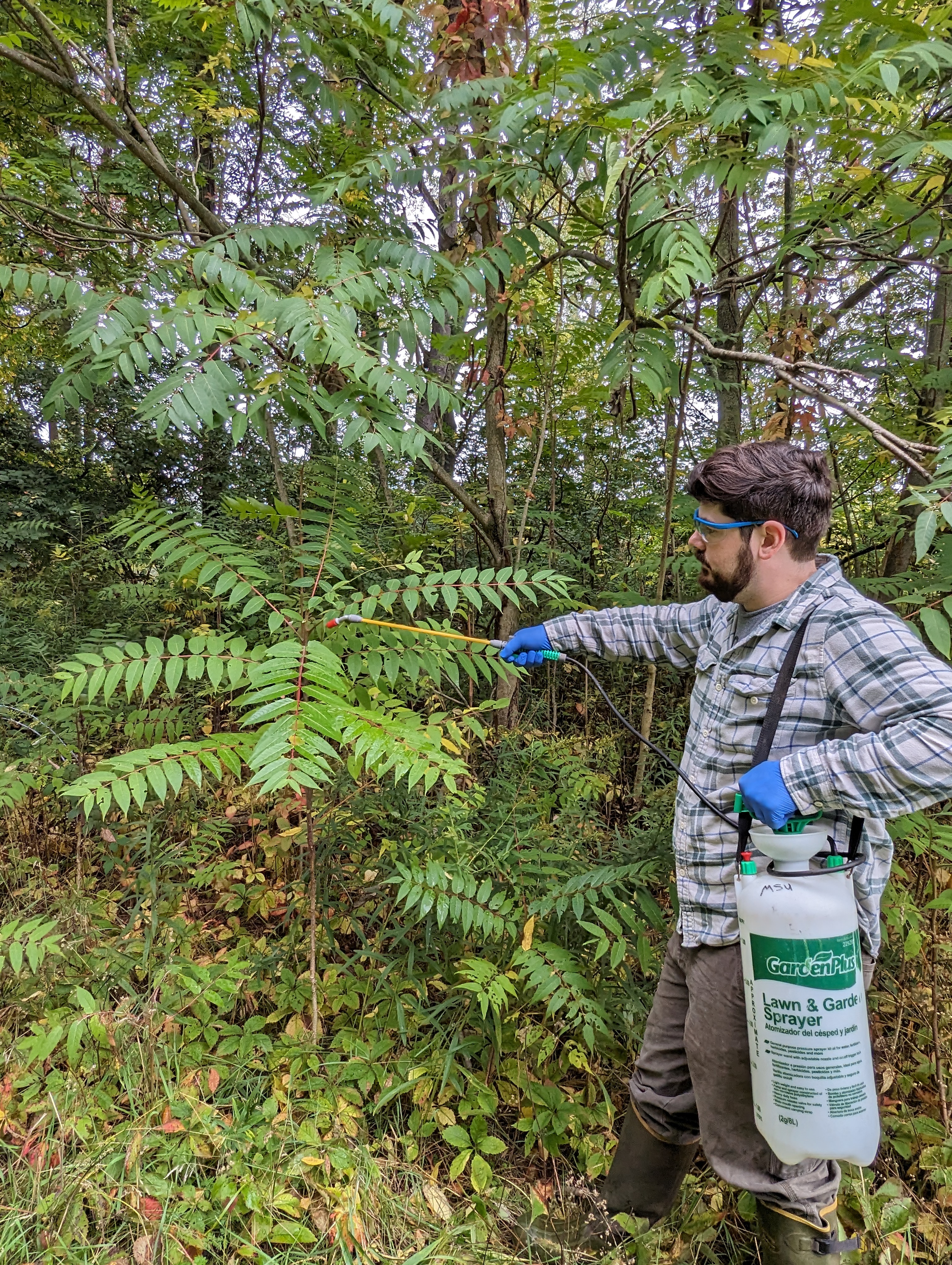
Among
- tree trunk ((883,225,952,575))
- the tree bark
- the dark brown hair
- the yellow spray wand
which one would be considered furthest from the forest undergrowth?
tree trunk ((883,225,952,575))

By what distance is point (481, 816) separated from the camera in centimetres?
325

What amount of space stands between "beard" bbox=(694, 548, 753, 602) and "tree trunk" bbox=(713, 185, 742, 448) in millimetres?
1827

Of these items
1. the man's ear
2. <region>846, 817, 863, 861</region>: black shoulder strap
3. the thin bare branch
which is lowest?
<region>846, 817, 863, 861</region>: black shoulder strap

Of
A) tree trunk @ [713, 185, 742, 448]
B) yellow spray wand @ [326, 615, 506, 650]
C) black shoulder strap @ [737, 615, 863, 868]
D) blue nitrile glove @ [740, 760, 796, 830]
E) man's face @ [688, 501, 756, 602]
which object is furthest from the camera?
tree trunk @ [713, 185, 742, 448]

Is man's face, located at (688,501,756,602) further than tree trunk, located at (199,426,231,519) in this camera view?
No

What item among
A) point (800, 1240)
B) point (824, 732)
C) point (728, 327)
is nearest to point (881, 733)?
point (824, 732)

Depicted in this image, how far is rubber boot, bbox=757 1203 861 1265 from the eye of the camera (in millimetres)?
1653

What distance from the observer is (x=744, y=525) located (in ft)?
5.68

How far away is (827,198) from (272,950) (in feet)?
14.0

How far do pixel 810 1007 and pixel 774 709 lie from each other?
72 cm

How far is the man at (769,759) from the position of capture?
4.66 ft

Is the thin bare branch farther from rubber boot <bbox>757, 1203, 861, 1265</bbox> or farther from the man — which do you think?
rubber boot <bbox>757, 1203, 861, 1265</bbox>

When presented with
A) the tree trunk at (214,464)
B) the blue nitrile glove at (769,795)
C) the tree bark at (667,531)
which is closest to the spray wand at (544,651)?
the blue nitrile glove at (769,795)

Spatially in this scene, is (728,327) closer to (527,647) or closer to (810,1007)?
(527,647)
